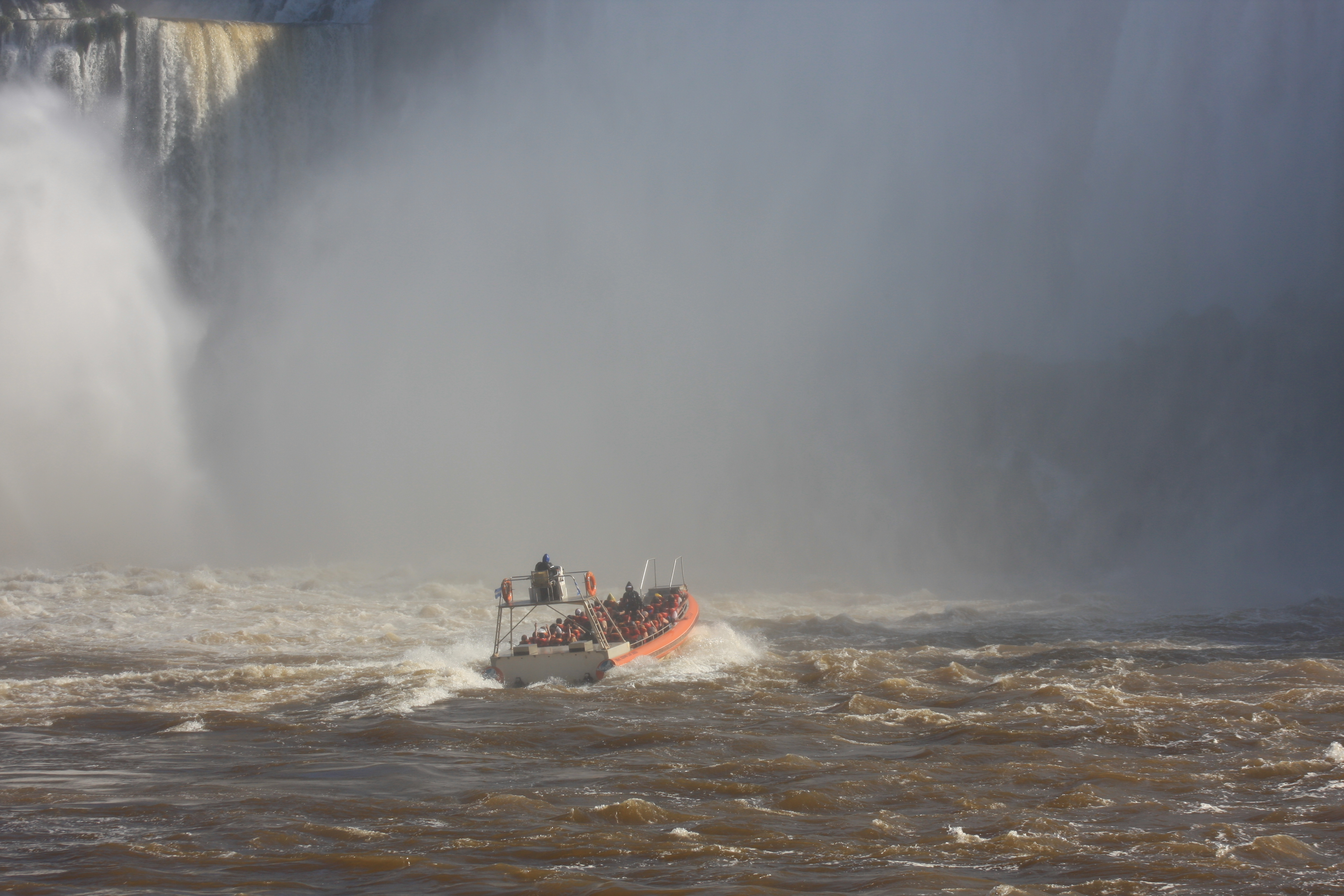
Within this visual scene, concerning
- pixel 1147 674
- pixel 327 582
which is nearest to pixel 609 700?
pixel 1147 674

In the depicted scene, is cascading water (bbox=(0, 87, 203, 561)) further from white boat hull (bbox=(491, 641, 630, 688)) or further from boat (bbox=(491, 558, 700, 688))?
white boat hull (bbox=(491, 641, 630, 688))

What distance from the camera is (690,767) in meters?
9.48

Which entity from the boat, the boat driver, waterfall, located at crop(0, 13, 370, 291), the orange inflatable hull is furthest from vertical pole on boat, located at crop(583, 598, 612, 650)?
waterfall, located at crop(0, 13, 370, 291)

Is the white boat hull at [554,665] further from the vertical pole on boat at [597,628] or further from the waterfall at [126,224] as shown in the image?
the waterfall at [126,224]

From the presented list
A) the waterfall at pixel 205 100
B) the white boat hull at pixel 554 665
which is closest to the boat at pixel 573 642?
the white boat hull at pixel 554 665

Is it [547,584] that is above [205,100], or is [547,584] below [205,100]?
below

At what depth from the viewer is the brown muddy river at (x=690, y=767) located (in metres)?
Answer: 7.01

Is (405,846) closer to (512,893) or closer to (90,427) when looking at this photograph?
(512,893)

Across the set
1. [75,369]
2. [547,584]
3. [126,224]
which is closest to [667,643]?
[547,584]

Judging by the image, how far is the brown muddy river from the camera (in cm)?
701

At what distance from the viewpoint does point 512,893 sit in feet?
21.7

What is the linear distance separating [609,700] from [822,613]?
994 centimetres

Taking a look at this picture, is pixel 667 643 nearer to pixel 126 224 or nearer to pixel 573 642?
pixel 573 642

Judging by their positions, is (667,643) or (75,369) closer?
(667,643)
